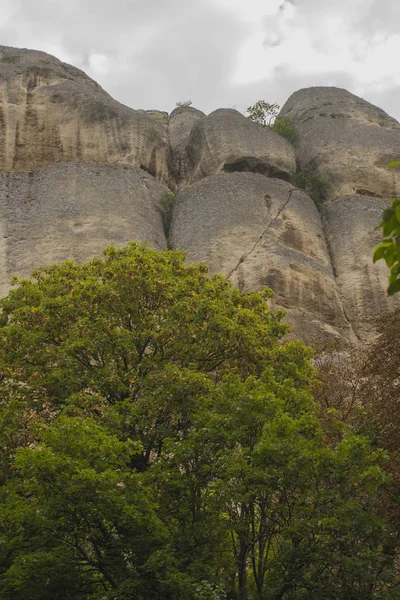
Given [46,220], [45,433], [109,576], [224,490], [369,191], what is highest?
[369,191]

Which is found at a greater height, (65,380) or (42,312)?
(42,312)

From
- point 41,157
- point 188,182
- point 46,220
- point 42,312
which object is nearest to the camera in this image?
point 42,312

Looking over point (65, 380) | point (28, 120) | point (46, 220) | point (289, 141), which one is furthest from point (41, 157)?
point (65, 380)

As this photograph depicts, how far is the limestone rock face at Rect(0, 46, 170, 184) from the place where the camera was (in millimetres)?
34781

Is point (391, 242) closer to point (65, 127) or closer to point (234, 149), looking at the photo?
point (234, 149)

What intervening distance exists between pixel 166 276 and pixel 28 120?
2206 cm

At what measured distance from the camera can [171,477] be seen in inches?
Answer: 473

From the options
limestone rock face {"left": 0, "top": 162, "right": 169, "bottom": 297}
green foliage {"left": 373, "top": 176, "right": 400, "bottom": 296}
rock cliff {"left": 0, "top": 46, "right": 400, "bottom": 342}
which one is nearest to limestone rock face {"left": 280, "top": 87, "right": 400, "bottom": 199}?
rock cliff {"left": 0, "top": 46, "right": 400, "bottom": 342}

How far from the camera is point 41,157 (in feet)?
114

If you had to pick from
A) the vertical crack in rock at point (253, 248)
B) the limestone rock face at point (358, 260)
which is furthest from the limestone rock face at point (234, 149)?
the vertical crack in rock at point (253, 248)

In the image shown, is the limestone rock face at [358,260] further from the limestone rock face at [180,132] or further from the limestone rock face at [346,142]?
the limestone rock face at [180,132]

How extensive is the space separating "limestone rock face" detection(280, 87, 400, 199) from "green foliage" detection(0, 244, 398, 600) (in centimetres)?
2291

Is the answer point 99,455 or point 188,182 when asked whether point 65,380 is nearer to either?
point 99,455

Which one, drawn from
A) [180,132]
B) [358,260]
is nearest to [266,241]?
[358,260]
